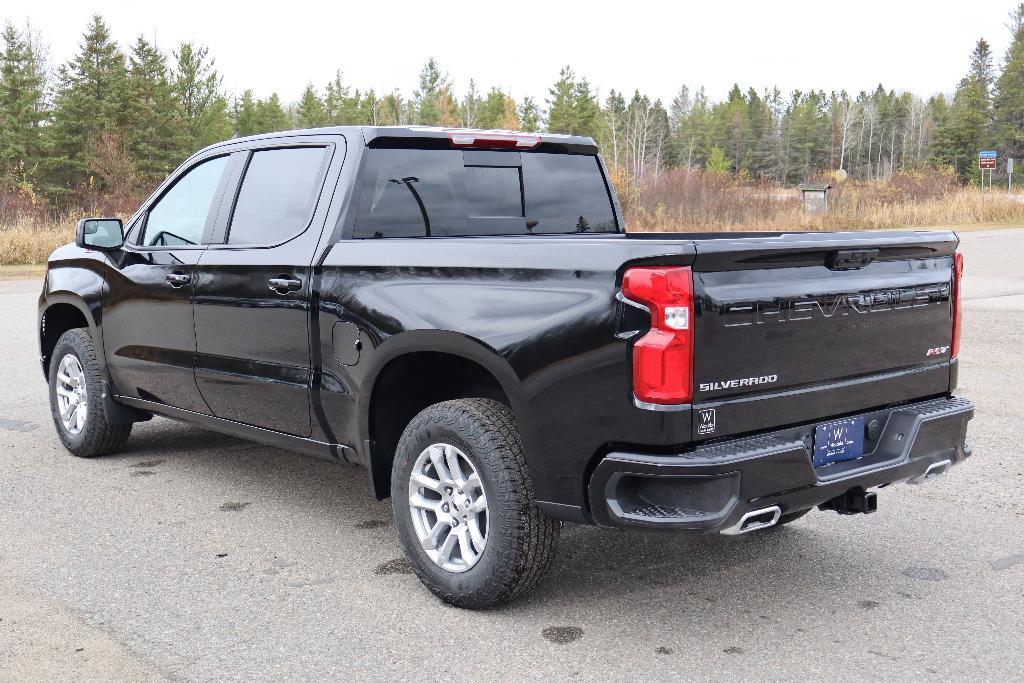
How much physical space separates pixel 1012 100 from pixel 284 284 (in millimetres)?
118513

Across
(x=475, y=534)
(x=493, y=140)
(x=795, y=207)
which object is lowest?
(x=795, y=207)

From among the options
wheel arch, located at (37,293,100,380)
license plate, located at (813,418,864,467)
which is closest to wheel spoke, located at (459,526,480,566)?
license plate, located at (813,418,864,467)

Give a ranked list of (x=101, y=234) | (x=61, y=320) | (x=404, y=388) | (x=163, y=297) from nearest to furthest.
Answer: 1. (x=404, y=388)
2. (x=163, y=297)
3. (x=101, y=234)
4. (x=61, y=320)

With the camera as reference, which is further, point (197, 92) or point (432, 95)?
point (432, 95)

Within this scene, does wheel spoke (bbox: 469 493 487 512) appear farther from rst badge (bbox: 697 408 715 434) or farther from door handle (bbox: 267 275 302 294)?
door handle (bbox: 267 275 302 294)

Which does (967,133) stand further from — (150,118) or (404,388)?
(404,388)

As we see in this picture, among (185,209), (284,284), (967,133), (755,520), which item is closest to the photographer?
(755,520)

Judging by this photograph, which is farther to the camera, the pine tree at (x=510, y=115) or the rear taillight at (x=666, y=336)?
the pine tree at (x=510, y=115)

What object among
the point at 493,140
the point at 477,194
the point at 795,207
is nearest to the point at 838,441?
the point at 477,194

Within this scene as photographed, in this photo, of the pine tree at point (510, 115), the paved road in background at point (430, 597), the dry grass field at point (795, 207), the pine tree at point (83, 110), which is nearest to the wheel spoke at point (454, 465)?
the paved road in background at point (430, 597)

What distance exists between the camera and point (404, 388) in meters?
4.43

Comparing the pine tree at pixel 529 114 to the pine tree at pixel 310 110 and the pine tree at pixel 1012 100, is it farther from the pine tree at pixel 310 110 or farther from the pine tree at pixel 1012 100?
the pine tree at pixel 1012 100

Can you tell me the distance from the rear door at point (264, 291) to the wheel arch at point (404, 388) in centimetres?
46

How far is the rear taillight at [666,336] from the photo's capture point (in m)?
3.28
